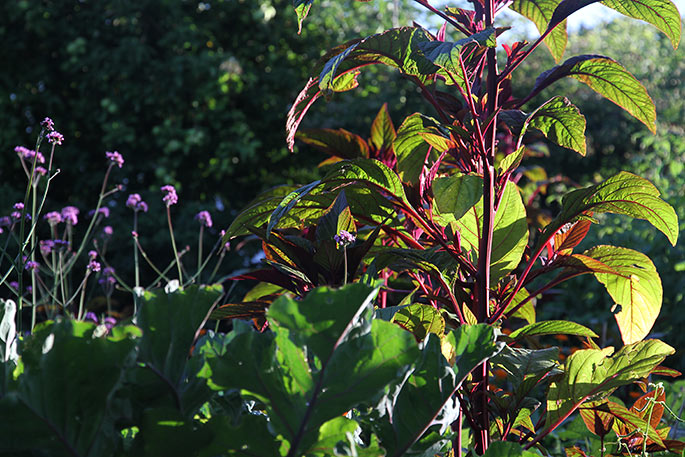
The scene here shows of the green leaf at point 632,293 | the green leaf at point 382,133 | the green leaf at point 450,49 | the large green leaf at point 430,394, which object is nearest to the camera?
the large green leaf at point 430,394

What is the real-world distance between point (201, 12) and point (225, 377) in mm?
6297

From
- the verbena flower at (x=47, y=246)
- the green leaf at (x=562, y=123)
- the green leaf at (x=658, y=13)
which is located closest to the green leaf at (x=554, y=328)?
the green leaf at (x=562, y=123)

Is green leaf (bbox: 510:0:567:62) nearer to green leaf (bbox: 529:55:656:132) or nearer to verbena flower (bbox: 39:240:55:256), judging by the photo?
green leaf (bbox: 529:55:656:132)

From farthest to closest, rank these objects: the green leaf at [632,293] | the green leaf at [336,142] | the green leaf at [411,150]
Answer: the green leaf at [336,142]
the green leaf at [411,150]
the green leaf at [632,293]

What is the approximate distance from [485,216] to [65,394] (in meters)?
0.82

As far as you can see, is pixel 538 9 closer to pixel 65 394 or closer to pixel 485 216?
pixel 485 216

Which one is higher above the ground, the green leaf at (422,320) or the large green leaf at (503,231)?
the large green leaf at (503,231)

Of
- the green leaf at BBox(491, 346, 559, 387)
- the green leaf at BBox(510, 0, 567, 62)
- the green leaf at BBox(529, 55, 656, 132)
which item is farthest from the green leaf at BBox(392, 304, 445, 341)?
the green leaf at BBox(510, 0, 567, 62)

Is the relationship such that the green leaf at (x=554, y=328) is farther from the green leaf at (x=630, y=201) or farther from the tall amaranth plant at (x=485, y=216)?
the green leaf at (x=630, y=201)

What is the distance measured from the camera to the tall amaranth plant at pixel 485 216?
1.14 metres

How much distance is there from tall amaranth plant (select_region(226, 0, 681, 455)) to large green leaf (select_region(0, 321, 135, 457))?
44cm

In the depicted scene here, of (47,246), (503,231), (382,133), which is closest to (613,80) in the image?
(503,231)

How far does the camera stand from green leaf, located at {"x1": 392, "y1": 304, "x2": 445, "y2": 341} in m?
1.16

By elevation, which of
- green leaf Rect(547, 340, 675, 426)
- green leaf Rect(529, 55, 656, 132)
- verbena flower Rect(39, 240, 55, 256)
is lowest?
verbena flower Rect(39, 240, 55, 256)
